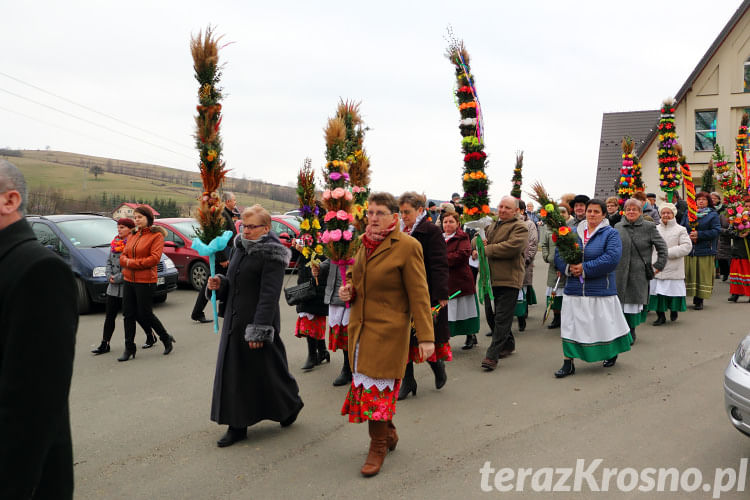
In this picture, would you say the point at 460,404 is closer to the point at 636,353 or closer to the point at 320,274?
the point at 320,274

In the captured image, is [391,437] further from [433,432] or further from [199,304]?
[199,304]

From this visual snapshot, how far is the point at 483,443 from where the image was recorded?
4820mm

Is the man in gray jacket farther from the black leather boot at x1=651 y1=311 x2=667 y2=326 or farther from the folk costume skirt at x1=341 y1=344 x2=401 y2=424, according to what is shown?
the black leather boot at x1=651 y1=311 x2=667 y2=326

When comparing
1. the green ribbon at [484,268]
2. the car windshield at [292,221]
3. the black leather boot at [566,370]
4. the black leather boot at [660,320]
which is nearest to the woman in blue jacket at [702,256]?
the black leather boot at [660,320]

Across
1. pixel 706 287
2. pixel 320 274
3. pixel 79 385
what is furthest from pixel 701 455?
pixel 706 287

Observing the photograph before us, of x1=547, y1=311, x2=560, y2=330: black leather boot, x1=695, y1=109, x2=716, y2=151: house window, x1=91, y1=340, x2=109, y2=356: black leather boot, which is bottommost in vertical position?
x1=91, y1=340, x2=109, y2=356: black leather boot

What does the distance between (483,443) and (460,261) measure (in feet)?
10.6

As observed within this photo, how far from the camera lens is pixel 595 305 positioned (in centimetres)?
678

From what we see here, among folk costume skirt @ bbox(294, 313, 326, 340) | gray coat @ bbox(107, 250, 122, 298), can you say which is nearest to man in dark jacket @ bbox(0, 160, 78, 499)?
folk costume skirt @ bbox(294, 313, 326, 340)

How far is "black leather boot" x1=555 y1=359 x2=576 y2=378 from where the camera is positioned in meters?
6.73

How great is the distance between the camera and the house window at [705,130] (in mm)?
29172

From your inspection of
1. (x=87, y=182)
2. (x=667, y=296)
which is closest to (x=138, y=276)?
(x=667, y=296)

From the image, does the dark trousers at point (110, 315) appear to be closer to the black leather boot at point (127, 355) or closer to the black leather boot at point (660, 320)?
the black leather boot at point (127, 355)

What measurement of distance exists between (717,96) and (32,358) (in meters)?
33.4
